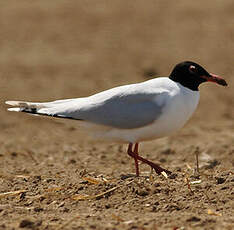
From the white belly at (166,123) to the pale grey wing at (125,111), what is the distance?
0.07 m

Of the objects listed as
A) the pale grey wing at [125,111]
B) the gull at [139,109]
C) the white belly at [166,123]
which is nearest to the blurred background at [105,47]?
the gull at [139,109]

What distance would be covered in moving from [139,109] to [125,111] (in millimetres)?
154

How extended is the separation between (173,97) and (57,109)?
4.32ft

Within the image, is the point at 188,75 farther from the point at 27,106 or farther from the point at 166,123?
the point at 27,106

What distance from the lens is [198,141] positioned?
10945mm

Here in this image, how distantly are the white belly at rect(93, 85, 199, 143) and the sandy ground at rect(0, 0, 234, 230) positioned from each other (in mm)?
446

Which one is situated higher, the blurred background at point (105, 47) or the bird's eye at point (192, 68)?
the bird's eye at point (192, 68)

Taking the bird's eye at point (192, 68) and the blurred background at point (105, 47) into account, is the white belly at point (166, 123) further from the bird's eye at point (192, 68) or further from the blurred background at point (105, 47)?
the blurred background at point (105, 47)

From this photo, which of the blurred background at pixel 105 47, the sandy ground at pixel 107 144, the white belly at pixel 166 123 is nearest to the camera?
the sandy ground at pixel 107 144

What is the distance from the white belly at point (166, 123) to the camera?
7027 mm

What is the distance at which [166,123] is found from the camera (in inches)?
278

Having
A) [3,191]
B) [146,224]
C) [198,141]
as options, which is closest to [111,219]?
[146,224]

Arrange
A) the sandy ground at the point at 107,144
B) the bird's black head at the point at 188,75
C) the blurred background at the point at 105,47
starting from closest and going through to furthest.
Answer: the sandy ground at the point at 107,144 < the bird's black head at the point at 188,75 < the blurred background at the point at 105,47

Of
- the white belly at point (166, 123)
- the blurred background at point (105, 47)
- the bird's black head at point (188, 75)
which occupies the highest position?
the bird's black head at point (188, 75)
